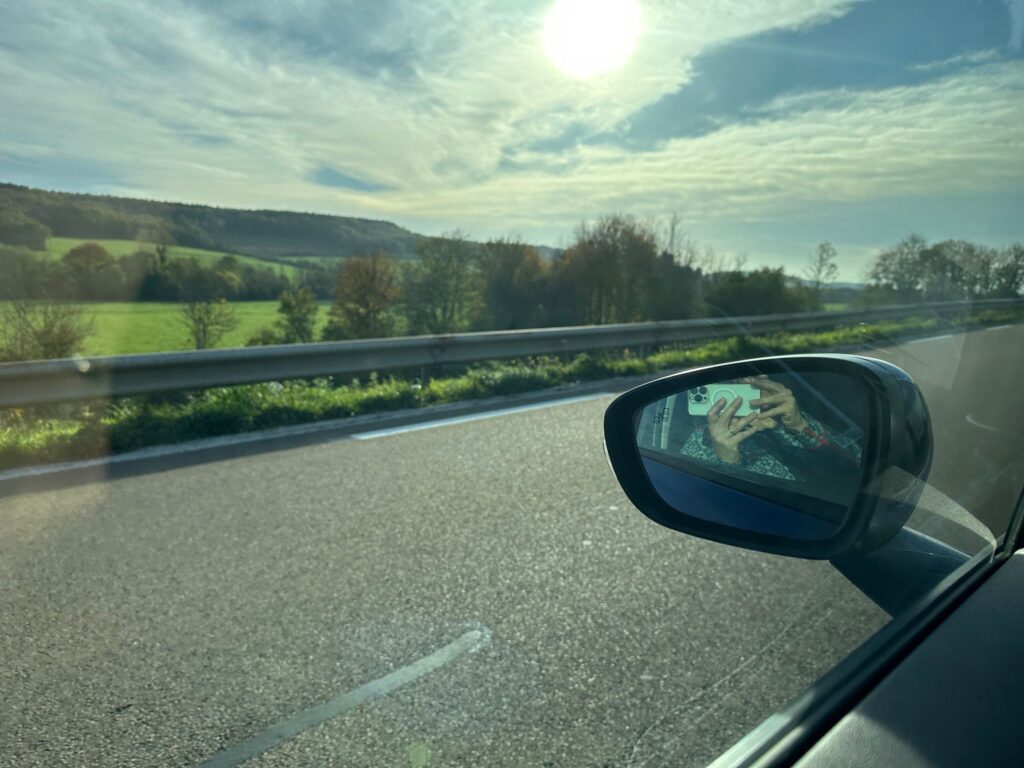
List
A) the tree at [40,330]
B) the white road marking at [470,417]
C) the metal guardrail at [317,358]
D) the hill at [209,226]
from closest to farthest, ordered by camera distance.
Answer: the metal guardrail at [317,358] → the white road marking at [470,417] → the tree at [40,330] → the hill at [209,226]

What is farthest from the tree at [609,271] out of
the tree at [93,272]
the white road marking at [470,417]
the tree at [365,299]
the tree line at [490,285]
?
the tree at [93,272]

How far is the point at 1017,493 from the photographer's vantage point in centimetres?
206

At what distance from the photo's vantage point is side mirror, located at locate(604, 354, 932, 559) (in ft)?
5.40

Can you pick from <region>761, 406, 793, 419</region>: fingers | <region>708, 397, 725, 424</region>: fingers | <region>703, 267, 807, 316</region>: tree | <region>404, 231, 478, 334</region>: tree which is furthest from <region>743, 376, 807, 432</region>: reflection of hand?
<region>404, 231, 478, 334</region>: tree

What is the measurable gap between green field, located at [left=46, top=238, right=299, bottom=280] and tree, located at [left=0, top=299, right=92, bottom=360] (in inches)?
131

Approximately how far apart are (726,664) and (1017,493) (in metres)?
1.35

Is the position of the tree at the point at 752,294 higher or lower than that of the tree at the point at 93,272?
higher

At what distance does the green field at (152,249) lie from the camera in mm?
13703

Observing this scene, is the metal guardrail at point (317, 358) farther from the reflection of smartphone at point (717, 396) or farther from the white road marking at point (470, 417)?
the reflection of smartphone at point (717, 396)

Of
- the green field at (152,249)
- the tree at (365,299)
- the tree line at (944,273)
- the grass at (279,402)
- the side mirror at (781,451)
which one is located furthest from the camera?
the tree at (365,299)

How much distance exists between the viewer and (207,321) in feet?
49.9

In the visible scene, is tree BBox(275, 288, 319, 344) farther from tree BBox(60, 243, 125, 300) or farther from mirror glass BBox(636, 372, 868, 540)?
mirror glass BBox(636, 372, 868, 540)

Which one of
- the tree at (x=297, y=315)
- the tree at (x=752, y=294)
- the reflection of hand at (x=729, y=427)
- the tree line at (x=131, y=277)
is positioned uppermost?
the tree at (x=752, y=294)

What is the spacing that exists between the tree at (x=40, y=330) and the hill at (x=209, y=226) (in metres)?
3.99
